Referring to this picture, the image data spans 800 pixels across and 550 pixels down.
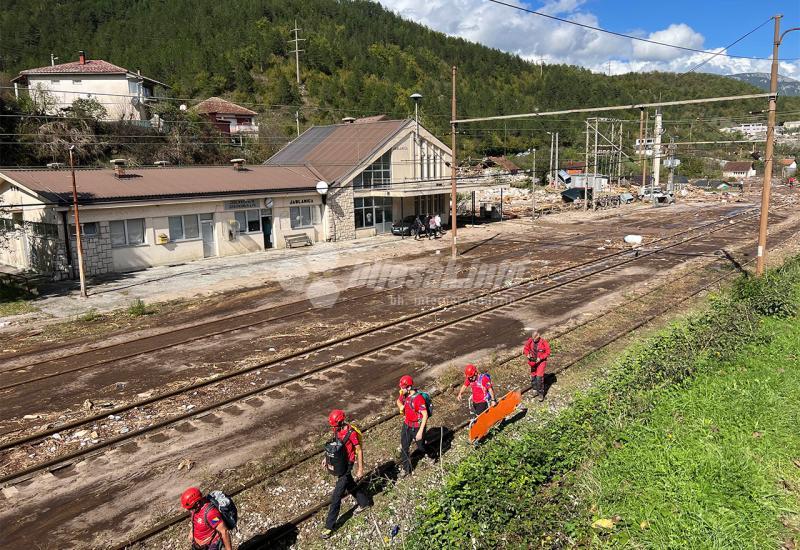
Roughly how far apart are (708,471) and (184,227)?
24.9m

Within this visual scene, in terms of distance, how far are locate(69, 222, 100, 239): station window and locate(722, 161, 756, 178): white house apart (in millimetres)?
122326

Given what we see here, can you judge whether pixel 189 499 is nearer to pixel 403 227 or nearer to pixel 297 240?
pixel 297 240

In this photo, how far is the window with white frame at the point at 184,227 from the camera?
27391 mm

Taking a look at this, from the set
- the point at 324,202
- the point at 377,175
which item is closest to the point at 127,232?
the point at 324,202

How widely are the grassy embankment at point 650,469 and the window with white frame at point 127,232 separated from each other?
21.4 m

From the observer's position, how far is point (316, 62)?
4345 inches

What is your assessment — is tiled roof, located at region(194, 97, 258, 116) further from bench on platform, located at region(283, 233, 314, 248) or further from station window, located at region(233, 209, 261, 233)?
station window, located at region(233, 209, 261, 233)

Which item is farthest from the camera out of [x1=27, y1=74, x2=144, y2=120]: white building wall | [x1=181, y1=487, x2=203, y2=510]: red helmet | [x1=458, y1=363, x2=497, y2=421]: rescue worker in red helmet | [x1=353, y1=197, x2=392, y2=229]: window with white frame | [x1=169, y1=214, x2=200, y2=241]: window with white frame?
[x1=27, y1=74, x2=144, y2=120]: white building wall

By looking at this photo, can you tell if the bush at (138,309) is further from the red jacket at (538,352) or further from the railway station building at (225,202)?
the red jacket at (538,352)

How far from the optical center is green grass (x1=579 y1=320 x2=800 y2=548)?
7371 millimetres

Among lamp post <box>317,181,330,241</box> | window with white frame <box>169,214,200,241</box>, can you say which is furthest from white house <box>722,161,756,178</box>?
window with white frame <box>169,214,200,241</box>

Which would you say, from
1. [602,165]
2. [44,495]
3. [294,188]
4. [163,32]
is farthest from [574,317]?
[163,32]

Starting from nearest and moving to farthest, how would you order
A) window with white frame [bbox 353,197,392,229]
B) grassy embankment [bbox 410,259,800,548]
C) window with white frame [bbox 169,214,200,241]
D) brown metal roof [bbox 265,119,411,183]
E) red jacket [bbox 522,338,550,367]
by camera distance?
grassy embankment [bbox 410,259,800,548], red jacket [bbox 522,338,550,367], window with white frame [bbox 169,214,200,241], brown metal roof [bbox 265,119,411,183], window with white frame [bbox 353,197,392,229]

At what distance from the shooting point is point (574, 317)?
703 inches
